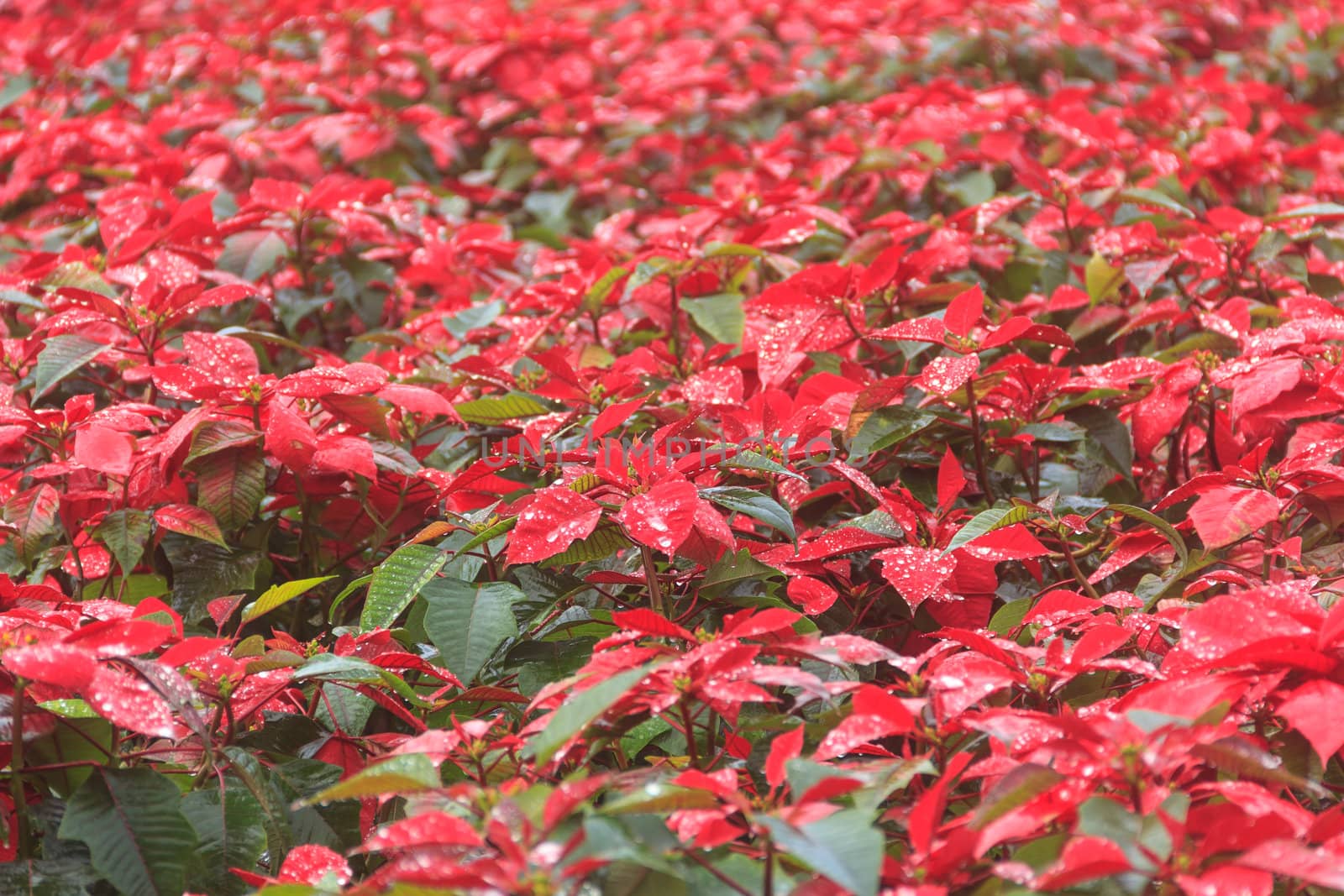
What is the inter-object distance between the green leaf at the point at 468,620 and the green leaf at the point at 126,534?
0.31m

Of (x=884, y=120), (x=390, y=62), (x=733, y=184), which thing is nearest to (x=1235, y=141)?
(x=884, y=120)

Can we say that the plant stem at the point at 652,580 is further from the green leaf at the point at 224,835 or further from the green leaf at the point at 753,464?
the green leaf at the point at 224,835

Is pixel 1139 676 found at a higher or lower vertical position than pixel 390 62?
lower

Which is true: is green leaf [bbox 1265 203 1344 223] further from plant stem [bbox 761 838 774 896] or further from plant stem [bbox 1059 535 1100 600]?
plant stem [bbox 761 838 774 896]

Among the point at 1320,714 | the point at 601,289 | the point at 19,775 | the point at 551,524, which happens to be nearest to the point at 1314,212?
the point at 601,289

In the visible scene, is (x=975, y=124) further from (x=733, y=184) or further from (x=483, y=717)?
(x=483, y=717)

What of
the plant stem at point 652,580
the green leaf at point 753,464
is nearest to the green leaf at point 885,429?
the green leaf at point 753,464

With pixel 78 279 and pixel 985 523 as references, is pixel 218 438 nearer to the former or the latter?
pixel 78 279

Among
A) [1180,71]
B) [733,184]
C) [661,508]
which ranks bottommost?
[1180,71]

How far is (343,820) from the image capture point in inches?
42.2

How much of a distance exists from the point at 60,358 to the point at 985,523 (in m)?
1.06

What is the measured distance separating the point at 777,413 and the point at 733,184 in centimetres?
105

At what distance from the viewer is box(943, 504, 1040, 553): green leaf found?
1.12m

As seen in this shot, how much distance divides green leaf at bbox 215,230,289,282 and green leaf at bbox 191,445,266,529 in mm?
636
